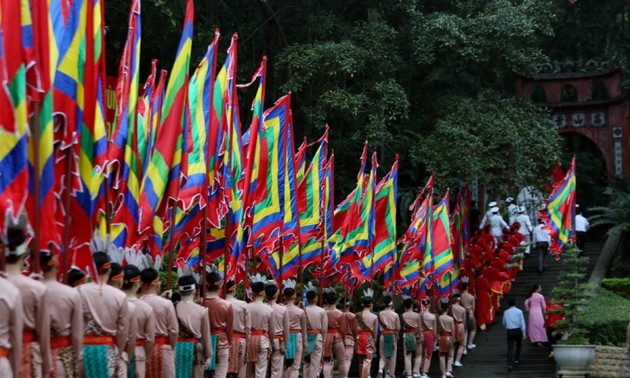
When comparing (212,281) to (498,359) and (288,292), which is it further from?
(498,359)

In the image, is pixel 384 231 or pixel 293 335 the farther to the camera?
pixel 384 231

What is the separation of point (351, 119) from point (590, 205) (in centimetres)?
1386

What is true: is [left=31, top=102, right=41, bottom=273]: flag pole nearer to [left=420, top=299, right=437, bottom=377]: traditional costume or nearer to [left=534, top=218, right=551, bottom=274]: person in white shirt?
[left=420, top=299, right=437, bottom=377]: traditional costume

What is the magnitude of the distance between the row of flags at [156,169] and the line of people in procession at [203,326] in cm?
55

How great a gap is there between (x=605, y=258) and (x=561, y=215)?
5404mm

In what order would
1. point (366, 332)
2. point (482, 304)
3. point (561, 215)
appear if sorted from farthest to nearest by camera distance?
point (561, 215) < point (482, 304) < point (366, 332)

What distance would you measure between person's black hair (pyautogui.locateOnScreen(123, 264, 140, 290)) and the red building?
26.5 meters

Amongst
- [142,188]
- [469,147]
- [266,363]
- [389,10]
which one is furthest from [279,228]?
[389,10]

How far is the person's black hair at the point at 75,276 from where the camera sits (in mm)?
11523

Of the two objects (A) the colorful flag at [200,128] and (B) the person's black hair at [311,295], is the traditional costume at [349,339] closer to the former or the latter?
(B) the person's black hair at [311,295]

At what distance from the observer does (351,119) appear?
29.1m

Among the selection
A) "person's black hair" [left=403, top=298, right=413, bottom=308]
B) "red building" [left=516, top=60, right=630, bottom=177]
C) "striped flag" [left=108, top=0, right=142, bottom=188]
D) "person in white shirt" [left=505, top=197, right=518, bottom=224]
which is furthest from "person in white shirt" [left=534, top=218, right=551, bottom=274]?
"striped flag" [left=108, top=0, right=142, bottom=188]

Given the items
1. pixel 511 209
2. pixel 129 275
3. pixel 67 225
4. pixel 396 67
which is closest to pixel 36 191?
pixel 67 225

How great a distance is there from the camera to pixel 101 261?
11094 mm
